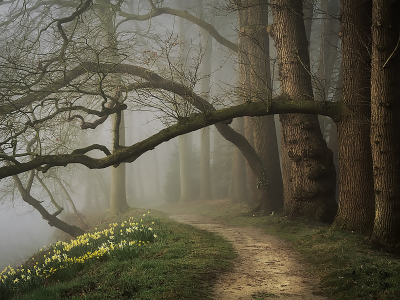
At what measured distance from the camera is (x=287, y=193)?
11164mm

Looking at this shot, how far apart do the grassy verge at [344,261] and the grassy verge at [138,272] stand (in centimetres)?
170

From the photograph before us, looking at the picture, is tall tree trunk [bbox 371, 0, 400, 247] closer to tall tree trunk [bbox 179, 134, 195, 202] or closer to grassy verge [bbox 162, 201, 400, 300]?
grassy verge [bbox 162, 201, 400, 300]

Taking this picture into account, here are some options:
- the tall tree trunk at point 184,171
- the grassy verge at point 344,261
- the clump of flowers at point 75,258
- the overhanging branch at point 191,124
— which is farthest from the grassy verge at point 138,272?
the tall tree trunk at point 184,171

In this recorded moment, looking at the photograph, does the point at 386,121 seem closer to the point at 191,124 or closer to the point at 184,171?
the point at 191,124

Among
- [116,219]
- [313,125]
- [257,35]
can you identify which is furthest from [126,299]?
[116,219]

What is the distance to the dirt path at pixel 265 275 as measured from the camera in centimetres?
521

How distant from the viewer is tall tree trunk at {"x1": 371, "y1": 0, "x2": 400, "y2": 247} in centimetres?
690

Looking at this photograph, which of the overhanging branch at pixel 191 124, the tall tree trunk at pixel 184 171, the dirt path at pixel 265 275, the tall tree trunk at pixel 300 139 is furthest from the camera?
the tall tree trunk at pixel 184 171

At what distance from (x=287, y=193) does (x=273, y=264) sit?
4727 mm

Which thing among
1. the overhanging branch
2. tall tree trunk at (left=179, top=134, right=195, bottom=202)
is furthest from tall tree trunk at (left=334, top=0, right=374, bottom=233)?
tall tree trunk at (left=179, top=134, right=195, bottom=202)

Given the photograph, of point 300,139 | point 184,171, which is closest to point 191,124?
point 300,139

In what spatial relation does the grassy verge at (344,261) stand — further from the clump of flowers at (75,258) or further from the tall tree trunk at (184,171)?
the tall tree trunk at (184,171)

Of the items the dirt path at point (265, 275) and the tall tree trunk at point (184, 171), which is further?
the tall tree trunk at point (184, 171)

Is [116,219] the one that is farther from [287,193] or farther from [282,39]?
[282,39]
